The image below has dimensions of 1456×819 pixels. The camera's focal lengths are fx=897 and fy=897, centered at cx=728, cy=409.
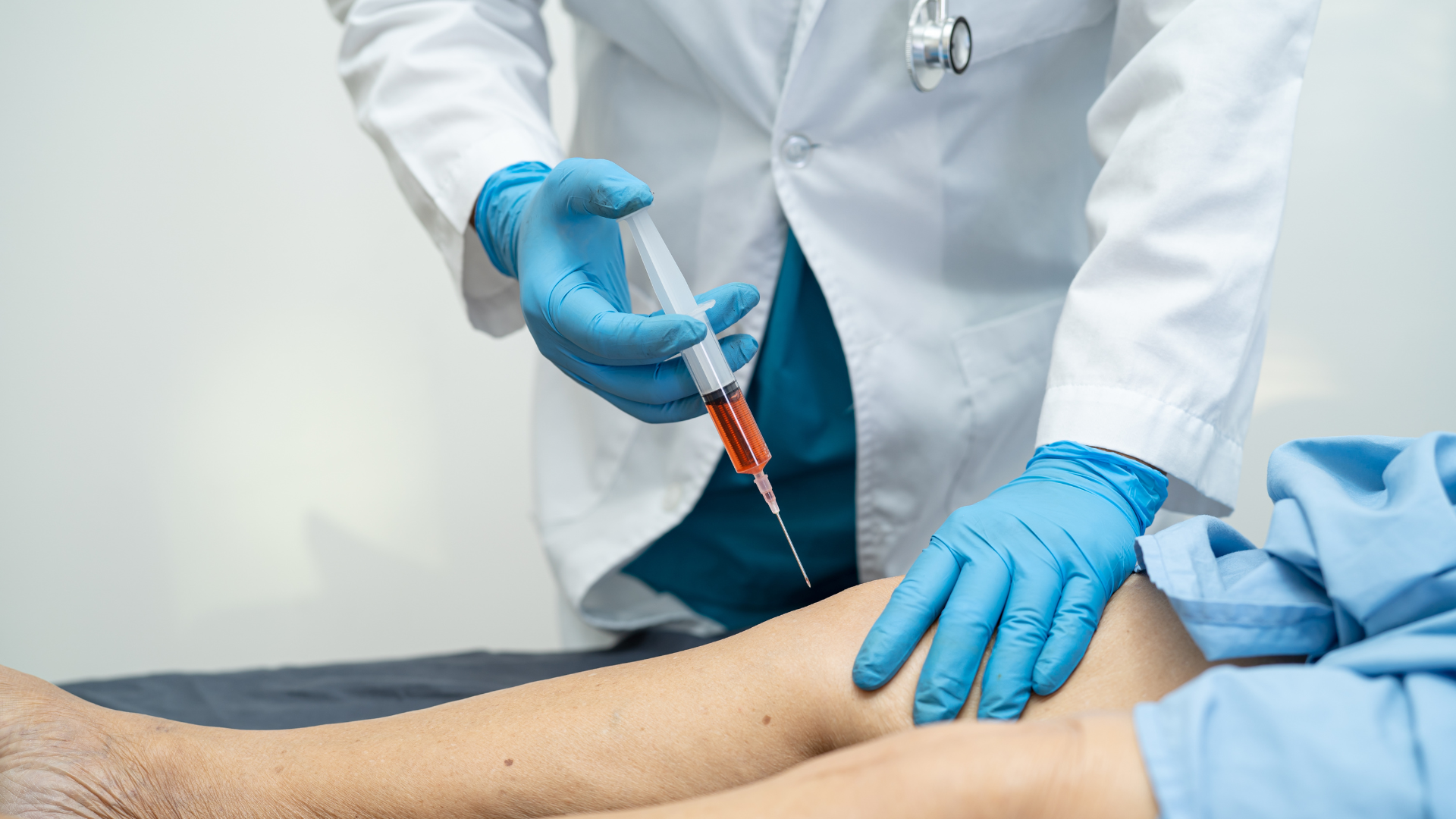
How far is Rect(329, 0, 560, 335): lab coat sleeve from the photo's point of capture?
1054 mm

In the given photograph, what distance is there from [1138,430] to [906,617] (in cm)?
30

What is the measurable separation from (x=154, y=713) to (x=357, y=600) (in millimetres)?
843

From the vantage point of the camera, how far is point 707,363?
2.58ft

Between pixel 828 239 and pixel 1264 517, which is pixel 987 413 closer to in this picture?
pixel 828 239

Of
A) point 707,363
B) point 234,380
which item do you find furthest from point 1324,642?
point 234,380

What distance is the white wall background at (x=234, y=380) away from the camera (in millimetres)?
1689

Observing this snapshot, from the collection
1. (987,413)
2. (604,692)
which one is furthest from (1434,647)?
(987,413)

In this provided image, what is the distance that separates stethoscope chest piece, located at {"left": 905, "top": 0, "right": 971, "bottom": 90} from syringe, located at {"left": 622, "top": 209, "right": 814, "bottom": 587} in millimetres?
354

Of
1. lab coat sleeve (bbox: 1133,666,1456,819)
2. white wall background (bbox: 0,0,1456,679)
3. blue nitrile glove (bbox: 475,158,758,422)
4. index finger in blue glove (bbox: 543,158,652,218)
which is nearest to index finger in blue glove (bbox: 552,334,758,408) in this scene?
blue nitrile glove (bbox: 475,158,758,422)

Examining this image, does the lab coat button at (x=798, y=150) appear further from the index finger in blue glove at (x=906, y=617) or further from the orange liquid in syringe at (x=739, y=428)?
the index finger in blue glove at (x=906, y=617)

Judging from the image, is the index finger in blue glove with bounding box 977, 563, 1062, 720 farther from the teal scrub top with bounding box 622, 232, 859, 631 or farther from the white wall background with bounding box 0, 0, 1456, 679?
the white wall background with bounding box 0, 0, 1456, 679

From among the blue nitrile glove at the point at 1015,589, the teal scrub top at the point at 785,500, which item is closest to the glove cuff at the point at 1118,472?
the blue nitrile glove at the point at 1015,589

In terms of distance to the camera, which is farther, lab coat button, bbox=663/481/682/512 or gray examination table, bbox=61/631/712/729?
lab coat button, bbox=663/481/682/512

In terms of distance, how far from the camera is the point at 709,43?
1040mm
